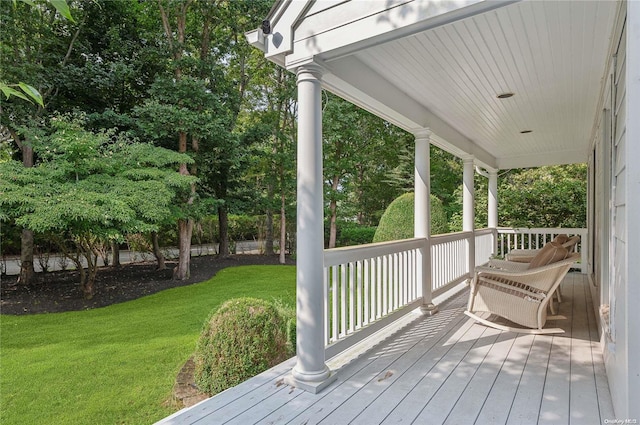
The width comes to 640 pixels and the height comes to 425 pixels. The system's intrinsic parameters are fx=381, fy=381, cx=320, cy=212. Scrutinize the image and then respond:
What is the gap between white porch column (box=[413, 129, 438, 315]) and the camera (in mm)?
4688

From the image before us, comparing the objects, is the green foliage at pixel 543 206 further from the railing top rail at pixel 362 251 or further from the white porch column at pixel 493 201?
the railing top rail at pixel 362 251

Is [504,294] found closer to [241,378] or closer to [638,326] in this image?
[638,326]

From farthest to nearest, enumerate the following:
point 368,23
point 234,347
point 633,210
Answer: point 234,347 → point 368,23 → point 633,210

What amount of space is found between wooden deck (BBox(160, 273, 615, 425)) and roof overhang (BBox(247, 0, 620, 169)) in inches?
92.0

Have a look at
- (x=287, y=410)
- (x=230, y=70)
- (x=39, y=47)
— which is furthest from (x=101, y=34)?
(x=287, y=410)

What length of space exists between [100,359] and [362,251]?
370 cm

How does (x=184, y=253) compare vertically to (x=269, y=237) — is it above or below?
below

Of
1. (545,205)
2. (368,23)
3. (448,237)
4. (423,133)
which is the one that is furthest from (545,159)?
(368,23)

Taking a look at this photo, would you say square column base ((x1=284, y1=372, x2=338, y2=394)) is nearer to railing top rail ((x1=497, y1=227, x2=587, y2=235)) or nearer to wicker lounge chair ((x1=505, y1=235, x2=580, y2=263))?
wicker lounge chair ((x1=505, y1=235, x2=580, y2=263))

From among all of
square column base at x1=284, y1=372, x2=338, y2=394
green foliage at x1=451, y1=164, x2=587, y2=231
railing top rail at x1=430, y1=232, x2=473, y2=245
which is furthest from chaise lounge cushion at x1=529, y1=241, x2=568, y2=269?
green foliage at x1=451, y1=164, x2=587, y2=231

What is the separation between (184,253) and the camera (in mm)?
9961

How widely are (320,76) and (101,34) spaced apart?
9531 mm

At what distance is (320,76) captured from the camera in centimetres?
282

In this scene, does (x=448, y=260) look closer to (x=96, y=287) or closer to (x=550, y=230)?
(x=550, y=230)
